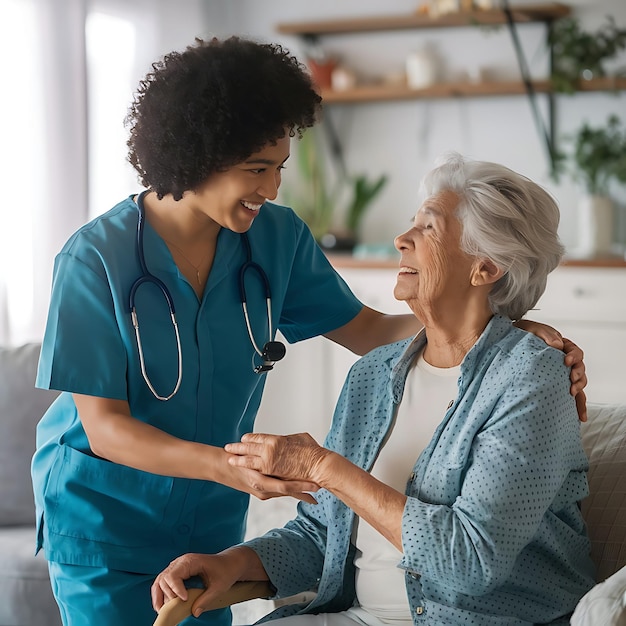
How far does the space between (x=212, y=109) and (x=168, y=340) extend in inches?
16.0

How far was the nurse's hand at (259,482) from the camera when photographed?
1412 mm

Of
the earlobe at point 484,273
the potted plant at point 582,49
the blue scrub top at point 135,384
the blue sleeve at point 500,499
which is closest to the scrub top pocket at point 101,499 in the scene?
the blue scrub top at point 135,384

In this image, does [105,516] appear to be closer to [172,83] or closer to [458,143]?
[172,83]

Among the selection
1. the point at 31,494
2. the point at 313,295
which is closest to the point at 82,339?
the point at 313,295

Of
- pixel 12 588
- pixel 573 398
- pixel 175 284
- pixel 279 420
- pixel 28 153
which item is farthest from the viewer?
pixel 279 420

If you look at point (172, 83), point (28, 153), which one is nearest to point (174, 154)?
point (172, 83)

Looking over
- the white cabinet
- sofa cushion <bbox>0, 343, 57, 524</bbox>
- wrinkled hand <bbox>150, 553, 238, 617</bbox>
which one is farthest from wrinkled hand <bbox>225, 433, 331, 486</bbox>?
the white cabinet

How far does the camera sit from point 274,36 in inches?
191

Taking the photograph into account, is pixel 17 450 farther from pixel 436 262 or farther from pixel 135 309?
pixel 436 262

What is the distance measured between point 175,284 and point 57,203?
208 centimetres

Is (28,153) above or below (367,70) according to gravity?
below

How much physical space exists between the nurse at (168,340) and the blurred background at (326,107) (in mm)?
1869

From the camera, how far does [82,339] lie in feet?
5.11

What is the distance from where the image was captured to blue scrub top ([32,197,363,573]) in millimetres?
1564
